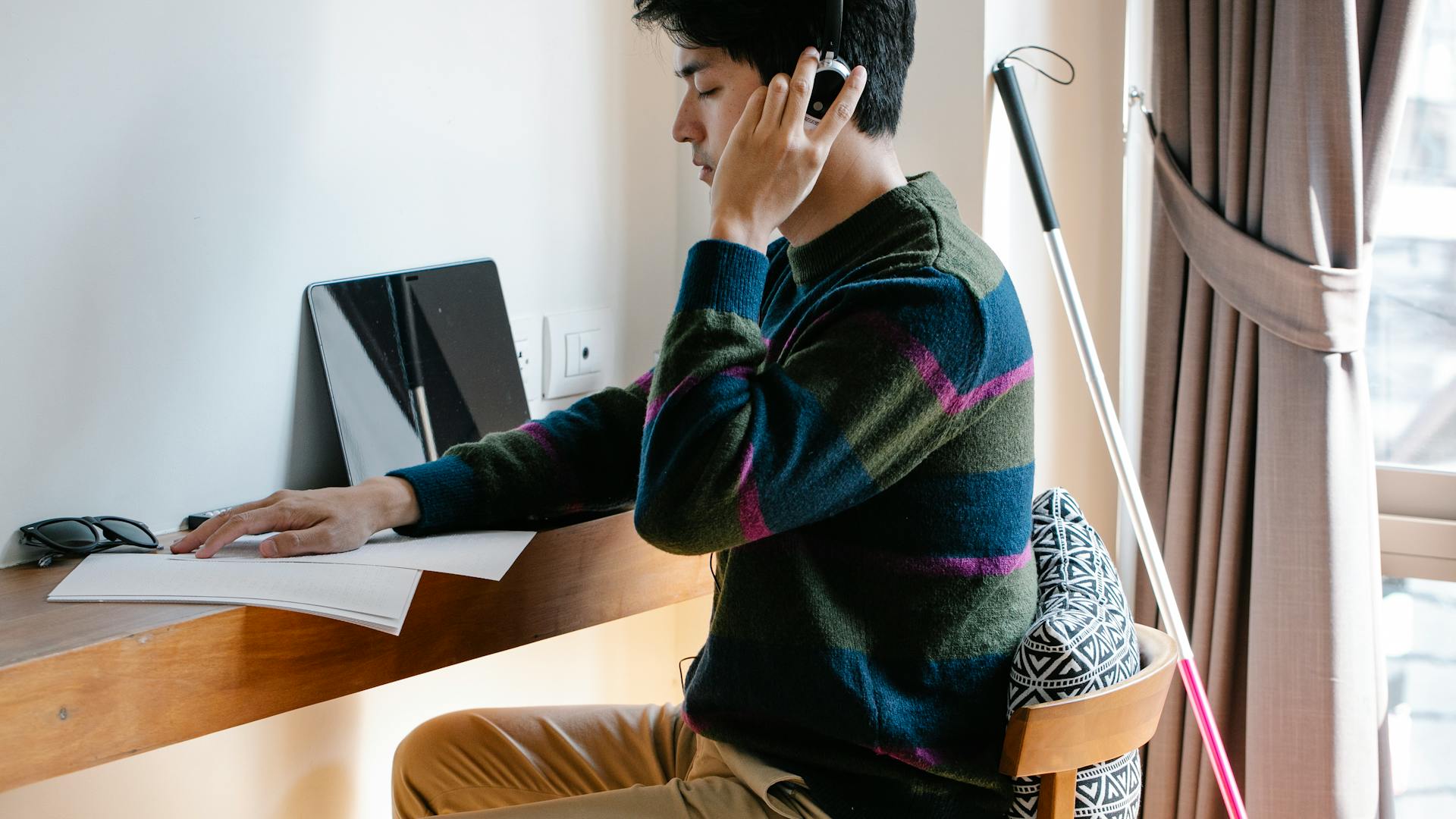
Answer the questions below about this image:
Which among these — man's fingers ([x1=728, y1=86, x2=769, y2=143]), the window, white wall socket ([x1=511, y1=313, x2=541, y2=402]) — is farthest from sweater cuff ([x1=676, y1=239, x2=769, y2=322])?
the window

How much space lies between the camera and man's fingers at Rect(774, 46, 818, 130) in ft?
3.25

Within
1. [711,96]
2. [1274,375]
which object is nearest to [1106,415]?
[1274,375]

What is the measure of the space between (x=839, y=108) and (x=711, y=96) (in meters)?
0.13

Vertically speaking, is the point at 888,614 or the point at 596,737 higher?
the point at 888,614

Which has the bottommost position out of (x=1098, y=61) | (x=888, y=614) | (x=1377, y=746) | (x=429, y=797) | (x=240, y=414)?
(x=1377, y=746)

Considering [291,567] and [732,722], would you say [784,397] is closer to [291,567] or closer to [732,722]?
[732,722]

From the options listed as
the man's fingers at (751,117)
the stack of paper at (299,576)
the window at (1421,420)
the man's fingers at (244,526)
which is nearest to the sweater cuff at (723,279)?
the man's fingers at (751,117)

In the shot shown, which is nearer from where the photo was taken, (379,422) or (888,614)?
(888,614)

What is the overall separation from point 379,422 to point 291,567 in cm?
41

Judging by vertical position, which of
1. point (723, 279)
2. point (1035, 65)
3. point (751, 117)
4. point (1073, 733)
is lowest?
point (1073, 733)

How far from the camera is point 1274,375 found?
1.65 meters

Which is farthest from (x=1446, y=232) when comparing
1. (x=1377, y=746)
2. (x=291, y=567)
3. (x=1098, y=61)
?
(x=291, y=567)

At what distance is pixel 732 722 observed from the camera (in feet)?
3.34

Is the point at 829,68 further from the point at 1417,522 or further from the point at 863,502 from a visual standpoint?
the point at 1417,522
